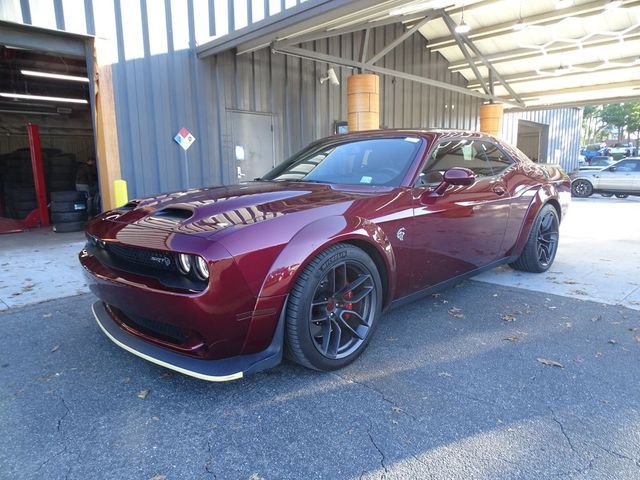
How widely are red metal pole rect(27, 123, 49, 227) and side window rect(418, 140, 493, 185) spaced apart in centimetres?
799

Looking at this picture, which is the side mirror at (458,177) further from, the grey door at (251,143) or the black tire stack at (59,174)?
the black tire stack at (59,174)

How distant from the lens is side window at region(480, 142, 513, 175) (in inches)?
157

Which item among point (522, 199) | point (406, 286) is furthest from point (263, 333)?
point (522, 199)

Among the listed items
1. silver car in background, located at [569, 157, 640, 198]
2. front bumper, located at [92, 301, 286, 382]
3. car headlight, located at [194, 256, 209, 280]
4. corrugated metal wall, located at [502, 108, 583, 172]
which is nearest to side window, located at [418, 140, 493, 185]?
front bumper, located at [92, 301, 286, 382]

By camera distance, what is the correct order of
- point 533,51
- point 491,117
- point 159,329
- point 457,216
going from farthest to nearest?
point 491,117 < point 533,51 < point 457,216 < point 159,329

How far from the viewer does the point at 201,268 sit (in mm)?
2014

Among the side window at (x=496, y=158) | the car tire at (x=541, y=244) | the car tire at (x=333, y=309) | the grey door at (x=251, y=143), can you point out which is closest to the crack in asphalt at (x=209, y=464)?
the car tire at (x=333, y=309)

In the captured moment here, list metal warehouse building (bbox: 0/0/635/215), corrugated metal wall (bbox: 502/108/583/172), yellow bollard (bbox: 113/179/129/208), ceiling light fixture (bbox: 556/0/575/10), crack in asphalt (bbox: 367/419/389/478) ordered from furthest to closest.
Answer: corrugated metal wall (bbox: 502/108/583/172), ceiling light fixture (bbox: 556/0/575/10), yellow bollard (bbox: 113/179/129/208), metal warehouse building (bbox: 0/0/635/215), crack in asphalt (bbox: 367/419/389/478)

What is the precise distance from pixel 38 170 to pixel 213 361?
27.1 feet

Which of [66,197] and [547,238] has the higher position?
[66,197]

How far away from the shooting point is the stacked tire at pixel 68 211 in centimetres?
765

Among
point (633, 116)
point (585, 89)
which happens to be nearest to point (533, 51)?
point (585, 89)

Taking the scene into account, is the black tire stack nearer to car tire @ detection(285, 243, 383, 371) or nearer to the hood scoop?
the hood scoop

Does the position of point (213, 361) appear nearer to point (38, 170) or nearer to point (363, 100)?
point (363, 100)
